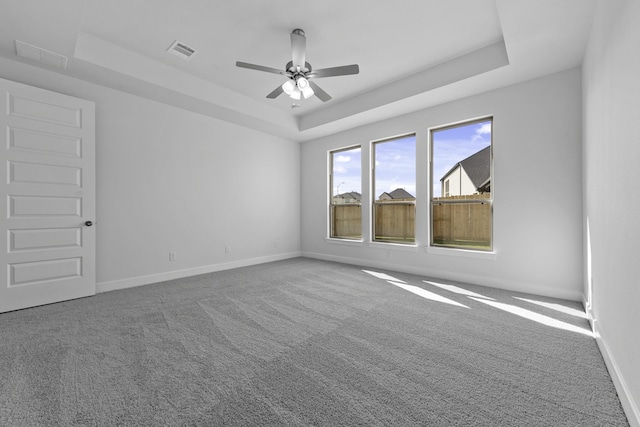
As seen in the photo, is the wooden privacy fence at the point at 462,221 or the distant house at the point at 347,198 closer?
the wooden privacy fence at the point at 462,221

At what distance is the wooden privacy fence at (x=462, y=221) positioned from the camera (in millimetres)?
3987

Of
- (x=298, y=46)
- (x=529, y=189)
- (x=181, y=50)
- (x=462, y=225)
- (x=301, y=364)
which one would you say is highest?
(x=181, y=50)

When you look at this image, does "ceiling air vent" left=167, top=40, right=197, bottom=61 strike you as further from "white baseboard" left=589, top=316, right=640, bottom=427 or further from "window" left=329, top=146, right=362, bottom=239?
"white baseboard" left=589, top=316, right=640, bottom=427

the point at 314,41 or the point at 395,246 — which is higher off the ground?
the point at 314,41

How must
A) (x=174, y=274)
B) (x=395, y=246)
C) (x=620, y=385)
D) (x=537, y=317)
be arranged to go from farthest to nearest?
(x=395, y=246) < (x=174, y=274) < (x=537, y=317) < (x=620, y=385)

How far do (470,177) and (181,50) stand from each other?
435 cm

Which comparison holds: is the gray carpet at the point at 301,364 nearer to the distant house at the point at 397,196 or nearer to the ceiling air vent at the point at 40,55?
the distant house at the point at 397,196

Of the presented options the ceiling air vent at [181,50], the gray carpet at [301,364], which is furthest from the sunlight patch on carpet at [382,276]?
the ceiling air vent at [181,50]

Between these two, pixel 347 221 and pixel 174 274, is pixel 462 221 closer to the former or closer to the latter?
pixel 347 221

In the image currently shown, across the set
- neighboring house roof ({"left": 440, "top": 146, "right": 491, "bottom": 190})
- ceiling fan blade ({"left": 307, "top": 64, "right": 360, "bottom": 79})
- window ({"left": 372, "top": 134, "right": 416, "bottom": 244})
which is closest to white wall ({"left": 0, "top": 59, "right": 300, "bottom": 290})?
window ({"left": 372, "top": 134, "right": 416, "bottom": 244})

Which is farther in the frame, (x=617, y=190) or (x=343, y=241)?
(x=343, y=241)

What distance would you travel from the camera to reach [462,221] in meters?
4.21

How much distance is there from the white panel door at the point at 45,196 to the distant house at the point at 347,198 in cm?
416

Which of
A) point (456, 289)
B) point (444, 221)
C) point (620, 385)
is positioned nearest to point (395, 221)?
point (444, 221)
